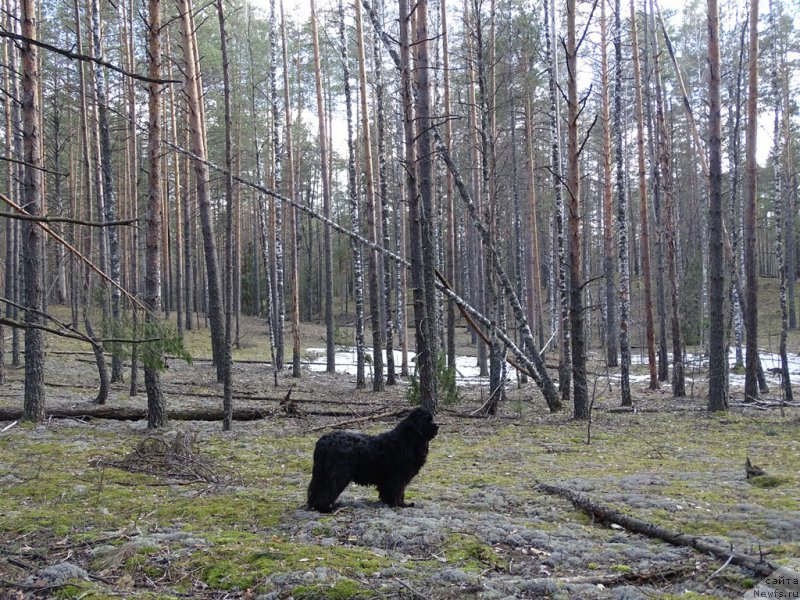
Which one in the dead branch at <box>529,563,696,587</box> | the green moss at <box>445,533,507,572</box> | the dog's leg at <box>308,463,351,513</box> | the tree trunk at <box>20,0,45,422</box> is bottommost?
the green moss at <box>445,533,507,572</box>

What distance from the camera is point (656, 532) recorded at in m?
4.71

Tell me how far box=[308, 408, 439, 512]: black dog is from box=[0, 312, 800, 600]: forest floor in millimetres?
264

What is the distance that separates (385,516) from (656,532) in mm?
2277

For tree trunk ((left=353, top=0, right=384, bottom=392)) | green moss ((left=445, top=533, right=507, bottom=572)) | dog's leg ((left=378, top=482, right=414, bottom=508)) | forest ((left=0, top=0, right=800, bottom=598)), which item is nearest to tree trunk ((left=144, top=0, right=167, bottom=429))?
forest ((left=0, top=0, right=800, bottom=598))

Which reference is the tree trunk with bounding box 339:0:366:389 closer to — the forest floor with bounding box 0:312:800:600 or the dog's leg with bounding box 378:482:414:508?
the forest floor with bounding box 0:312:800:600


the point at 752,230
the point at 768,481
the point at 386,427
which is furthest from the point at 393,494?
the point at 752,230

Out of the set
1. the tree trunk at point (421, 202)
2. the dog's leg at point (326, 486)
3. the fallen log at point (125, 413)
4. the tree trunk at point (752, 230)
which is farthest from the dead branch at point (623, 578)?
the tree trunk at point (752, 230)

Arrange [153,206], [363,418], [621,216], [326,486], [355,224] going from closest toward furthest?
[326,486] < [153,206] < [363,418] < [621,216] < [355,224]

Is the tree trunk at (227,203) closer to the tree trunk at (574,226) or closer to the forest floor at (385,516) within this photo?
the forest floor at (385,516)

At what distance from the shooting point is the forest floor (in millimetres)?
3971

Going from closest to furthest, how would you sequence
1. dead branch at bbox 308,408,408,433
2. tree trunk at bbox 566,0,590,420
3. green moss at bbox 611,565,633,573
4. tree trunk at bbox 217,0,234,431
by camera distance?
green moss at bbox 611,565,633,573
tree trunk at bbox 217,0,234,431
dead branch at bbox 308,408,408,433
tree trunk at bbox 566,0,590,420

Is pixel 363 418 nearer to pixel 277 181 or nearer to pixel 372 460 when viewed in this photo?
pixel 372 460

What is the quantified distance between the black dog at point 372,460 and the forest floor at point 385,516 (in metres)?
0.26

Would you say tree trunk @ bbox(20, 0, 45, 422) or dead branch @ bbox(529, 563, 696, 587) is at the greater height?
tree trunk @ bbox(20, 0, 45, 422)
